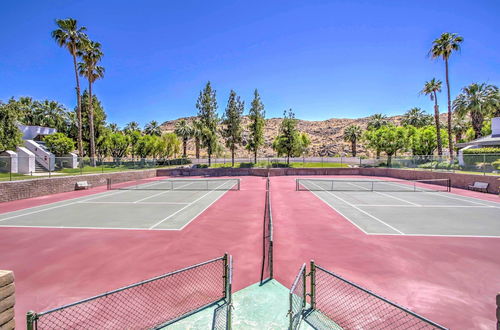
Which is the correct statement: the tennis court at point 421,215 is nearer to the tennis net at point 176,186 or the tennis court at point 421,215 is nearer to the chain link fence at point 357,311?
the chain link fence at point 357,311

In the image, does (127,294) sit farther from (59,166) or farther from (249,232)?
(59,166)

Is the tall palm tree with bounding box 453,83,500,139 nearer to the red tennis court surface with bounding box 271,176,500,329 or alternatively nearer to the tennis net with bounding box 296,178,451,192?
the tennis net with bounding box 296,178,451,192

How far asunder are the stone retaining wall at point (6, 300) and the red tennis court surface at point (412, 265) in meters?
5.15

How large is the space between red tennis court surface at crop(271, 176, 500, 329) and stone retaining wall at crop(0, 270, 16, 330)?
5147 millimetres

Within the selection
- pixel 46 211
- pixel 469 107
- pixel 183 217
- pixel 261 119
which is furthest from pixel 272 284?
pixel 469 107

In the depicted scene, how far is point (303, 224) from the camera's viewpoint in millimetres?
11281

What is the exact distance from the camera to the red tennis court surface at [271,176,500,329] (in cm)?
515

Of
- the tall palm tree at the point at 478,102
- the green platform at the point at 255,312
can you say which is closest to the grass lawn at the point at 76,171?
the green platform at the point at 255,312

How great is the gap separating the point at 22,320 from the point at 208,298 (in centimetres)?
368

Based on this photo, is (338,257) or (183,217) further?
Result: (183,217)

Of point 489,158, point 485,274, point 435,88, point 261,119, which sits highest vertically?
point 435,88

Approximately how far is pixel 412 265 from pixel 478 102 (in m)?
49.0

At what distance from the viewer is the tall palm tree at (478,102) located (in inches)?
1556

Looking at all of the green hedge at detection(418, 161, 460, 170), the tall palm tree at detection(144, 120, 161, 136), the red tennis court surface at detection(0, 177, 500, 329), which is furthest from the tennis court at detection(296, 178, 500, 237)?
the tall palm tree at detection(144, 120, 161, 136)
